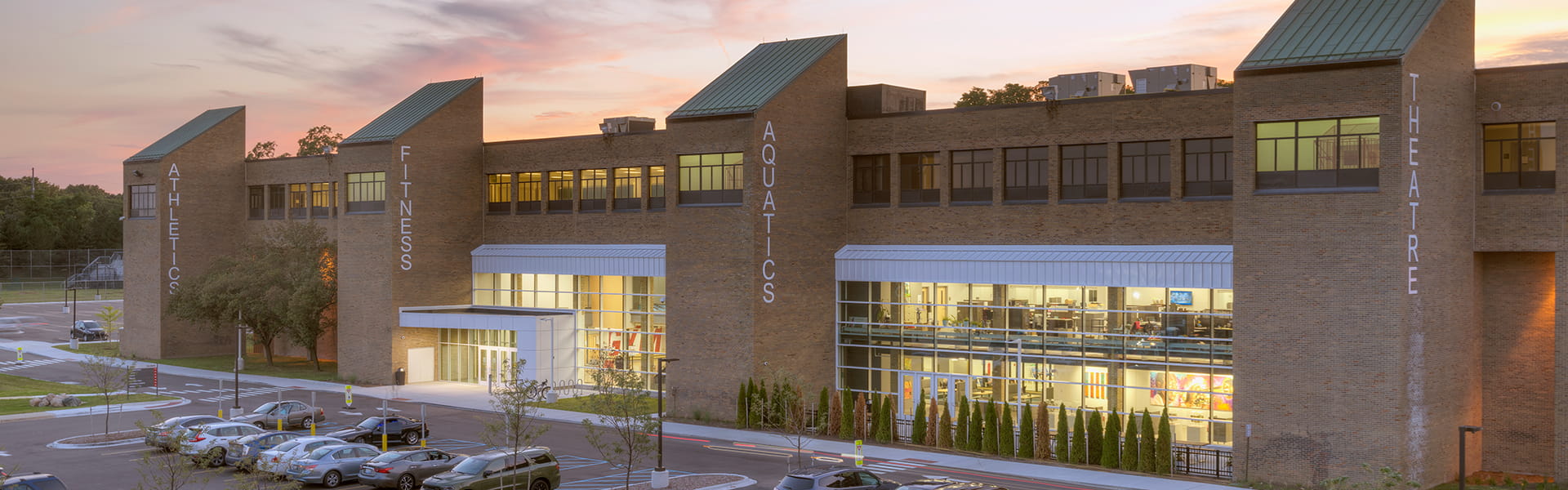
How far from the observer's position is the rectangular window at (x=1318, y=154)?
36.1 m

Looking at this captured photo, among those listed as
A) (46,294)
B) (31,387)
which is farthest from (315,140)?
(31,387)

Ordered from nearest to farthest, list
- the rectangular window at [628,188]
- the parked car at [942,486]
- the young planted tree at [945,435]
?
the parked car at [942,486] < the young planted tree at [945,435] < the rectangular window at [628,188]

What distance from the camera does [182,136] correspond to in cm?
7775

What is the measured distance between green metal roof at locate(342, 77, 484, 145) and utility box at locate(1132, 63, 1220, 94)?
34199mm

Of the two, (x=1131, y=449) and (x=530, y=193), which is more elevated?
(x=530, y=193)

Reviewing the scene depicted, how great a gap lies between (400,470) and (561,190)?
28761 mm

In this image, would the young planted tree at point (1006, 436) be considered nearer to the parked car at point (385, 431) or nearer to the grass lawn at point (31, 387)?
the parked car at point (385, 431)

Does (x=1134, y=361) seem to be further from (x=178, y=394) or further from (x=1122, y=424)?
(x=178, y=394)

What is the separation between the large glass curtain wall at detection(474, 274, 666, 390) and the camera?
5872 cm

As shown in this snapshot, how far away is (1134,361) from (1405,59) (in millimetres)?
13780

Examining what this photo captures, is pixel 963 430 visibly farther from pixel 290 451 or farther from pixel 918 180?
pixel 290 451

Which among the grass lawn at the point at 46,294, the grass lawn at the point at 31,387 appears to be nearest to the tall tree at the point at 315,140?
the grass lawn at the point at 46,294

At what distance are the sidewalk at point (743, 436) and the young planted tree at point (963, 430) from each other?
75 cm

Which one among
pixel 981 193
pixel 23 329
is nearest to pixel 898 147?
pixel 981 193
